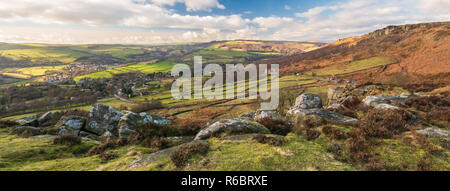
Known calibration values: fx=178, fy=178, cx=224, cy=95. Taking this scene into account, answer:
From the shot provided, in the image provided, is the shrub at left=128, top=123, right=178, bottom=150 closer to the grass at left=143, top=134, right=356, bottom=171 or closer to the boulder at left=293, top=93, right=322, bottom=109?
the grass at left=143, top=134, right=356, bottom=171

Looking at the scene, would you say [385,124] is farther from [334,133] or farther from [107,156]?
[107,156]

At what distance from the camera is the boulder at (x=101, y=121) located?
1806 cm

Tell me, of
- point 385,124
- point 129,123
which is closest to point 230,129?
point 129,123

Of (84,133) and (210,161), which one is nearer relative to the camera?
(210,161)

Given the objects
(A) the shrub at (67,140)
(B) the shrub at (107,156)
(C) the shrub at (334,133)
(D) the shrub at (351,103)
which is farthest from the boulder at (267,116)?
(A) the shrub at (67,140)

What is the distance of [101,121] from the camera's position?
728 inches

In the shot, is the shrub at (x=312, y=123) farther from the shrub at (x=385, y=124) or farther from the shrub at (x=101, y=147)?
the shrub at (x=101, y=147)

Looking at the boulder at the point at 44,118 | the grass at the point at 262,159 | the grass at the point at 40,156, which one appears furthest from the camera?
the boulder at the point at 44,118
